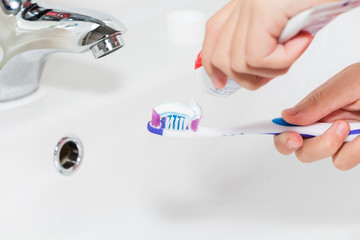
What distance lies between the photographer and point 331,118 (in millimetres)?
505

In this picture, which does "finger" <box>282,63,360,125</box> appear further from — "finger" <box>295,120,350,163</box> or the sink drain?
the sink drain

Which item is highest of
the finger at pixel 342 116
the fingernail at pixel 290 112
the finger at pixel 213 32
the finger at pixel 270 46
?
the finger at pixel 342 116

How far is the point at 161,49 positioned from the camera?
64cm

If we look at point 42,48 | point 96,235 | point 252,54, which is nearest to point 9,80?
point 42,48

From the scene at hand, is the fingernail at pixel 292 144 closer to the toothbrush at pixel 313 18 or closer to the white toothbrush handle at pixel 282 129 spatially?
the white toothbrush handle at pixel 282 129

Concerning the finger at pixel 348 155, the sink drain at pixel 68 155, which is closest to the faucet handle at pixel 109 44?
the sink drain at pixel 68 155

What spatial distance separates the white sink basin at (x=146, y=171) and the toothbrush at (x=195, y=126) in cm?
11

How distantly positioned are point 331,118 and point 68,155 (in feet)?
0.82

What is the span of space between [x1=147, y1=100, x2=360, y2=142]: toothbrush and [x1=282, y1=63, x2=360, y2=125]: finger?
0.03ft

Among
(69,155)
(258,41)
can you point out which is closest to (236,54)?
(258,41)

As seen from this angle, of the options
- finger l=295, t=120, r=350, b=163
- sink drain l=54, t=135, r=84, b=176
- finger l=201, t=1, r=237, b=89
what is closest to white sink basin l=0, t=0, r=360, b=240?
sink drain l=54, t=135, r=84, b=176

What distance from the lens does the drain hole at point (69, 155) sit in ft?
1.70

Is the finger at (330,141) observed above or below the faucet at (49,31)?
below

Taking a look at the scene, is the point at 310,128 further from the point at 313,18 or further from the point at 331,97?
the point at 313,18
